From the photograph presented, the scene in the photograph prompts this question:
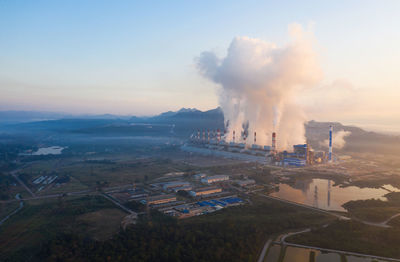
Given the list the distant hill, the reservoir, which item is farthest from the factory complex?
the distant hill

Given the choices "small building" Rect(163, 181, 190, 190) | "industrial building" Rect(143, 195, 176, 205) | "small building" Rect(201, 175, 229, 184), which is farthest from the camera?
"small building" Rect(201, 175, 229, 184)

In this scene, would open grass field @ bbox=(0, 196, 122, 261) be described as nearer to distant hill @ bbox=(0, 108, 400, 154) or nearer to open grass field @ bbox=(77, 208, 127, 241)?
open grass field @ bbox=(77, 208, 127, 241)

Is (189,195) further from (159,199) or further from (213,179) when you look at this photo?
(213,179)

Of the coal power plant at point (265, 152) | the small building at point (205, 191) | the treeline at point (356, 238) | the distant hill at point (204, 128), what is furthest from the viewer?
the distant hill at point (204, 128)

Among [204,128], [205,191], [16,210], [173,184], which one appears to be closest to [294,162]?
[205,191]

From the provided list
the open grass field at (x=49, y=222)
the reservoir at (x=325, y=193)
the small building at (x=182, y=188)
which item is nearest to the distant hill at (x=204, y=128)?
the reservoir at (x=325, y=193)

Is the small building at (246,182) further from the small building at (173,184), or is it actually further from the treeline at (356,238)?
the treeline at (356,238)
